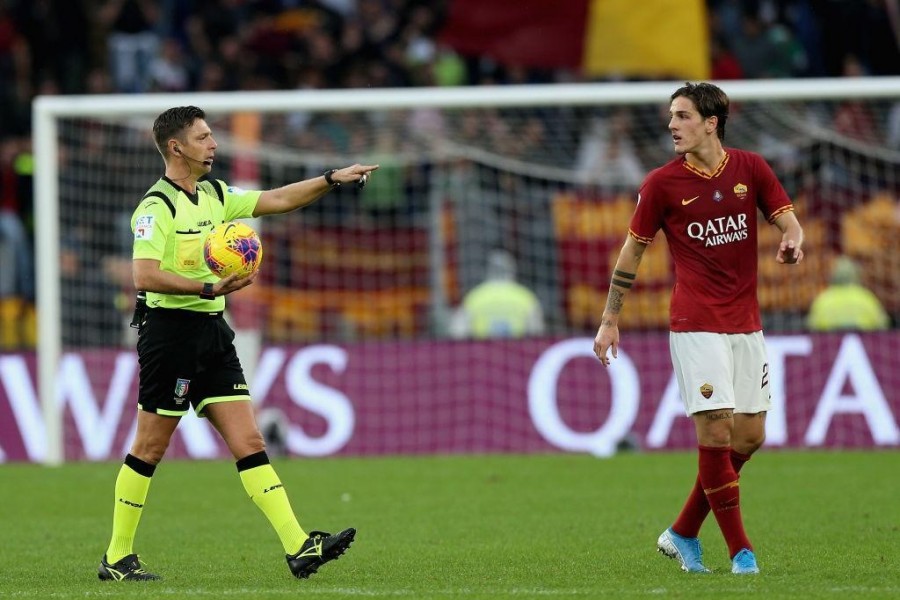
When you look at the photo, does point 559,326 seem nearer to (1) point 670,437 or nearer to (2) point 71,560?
(1) point 670,437

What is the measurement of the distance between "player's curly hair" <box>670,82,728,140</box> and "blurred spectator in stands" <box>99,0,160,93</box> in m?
13.5

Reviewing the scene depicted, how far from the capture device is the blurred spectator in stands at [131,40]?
67.9 ft

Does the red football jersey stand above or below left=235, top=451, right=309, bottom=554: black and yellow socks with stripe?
above

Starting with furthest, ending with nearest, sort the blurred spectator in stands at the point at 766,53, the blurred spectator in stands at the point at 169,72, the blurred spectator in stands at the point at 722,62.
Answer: the blurred spectator in stands at the point at 169,72 < the blurred spectator in stands at the point at 766,53 < the blurred spectator in stands at the point at 722,62

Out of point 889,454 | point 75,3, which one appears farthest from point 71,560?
point 75,3

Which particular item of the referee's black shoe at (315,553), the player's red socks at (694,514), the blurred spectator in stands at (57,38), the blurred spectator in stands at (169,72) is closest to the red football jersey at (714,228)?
the player's red socks at (694,514)

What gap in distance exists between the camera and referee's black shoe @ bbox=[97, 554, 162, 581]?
7973mm

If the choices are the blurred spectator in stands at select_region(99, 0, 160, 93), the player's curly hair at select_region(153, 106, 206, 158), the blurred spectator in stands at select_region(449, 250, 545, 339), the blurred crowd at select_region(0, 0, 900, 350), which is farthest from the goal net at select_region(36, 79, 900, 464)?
the player's curly hair at select_region(153, 106, 206, 158)

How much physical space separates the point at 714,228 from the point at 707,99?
63cm

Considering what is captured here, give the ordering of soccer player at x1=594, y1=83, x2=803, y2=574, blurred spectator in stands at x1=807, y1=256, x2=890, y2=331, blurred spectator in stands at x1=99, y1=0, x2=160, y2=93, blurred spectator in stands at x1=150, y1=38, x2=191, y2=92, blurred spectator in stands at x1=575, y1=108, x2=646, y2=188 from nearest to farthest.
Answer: soccer player at x1=594, y1=83, x2=803, y2=574
blurred spectator in stands at x1=807, y1=256, x2=890, y2=331
blurred spectator in stands at x1=575, y1=108, x2=646, y2=188
blurred spectator in stands at x1=150, y1=38, x2=191, y2=92
blurred spectator in stands at x1=99, y1=0, x2=160, y2=93

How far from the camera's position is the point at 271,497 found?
7.91 metres

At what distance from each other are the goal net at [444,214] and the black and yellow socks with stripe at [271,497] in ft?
25.6

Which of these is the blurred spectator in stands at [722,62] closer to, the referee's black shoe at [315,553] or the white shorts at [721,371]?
the white shorts at [721,371]

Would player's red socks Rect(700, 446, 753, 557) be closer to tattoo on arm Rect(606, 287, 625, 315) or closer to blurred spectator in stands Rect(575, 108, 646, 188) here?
tattoo on arm Rect(606, 287, 625, 315)
